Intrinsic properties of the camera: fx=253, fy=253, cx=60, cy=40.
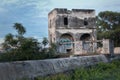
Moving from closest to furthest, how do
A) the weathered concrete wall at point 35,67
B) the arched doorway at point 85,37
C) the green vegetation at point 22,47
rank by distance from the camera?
the weathered concrete wall at point 35,67 < the green vegetation at point 22,47 < the arched doorway at point 85,37

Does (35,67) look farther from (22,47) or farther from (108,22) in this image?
(108,22)

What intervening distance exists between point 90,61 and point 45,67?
4.91ft

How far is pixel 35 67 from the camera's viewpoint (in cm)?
353

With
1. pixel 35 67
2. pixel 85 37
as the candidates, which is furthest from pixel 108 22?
pixel 35 67

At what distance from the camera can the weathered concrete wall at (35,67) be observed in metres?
3.06

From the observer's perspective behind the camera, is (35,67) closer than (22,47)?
Yes

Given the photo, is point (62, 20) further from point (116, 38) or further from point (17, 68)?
point (17, 68)

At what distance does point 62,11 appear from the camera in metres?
33.5

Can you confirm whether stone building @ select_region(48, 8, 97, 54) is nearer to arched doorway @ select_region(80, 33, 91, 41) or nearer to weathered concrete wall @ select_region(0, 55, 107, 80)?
arched doorway @ select_region(80, 33, 91, 41)

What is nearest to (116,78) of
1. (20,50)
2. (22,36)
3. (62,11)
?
A: (20,50)

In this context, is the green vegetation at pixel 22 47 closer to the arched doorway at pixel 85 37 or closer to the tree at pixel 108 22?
the arched doorway at pixel 85 37

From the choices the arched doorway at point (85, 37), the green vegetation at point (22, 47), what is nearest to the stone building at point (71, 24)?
the arched doorway at point (85, 37)

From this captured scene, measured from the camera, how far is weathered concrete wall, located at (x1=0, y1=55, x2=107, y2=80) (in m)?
3.06

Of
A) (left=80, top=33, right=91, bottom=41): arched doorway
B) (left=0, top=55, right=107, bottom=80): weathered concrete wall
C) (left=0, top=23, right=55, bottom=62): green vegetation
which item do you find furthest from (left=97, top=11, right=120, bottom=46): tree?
(left=0, top=55, right=107, bottom=80): weathered concrete wall
